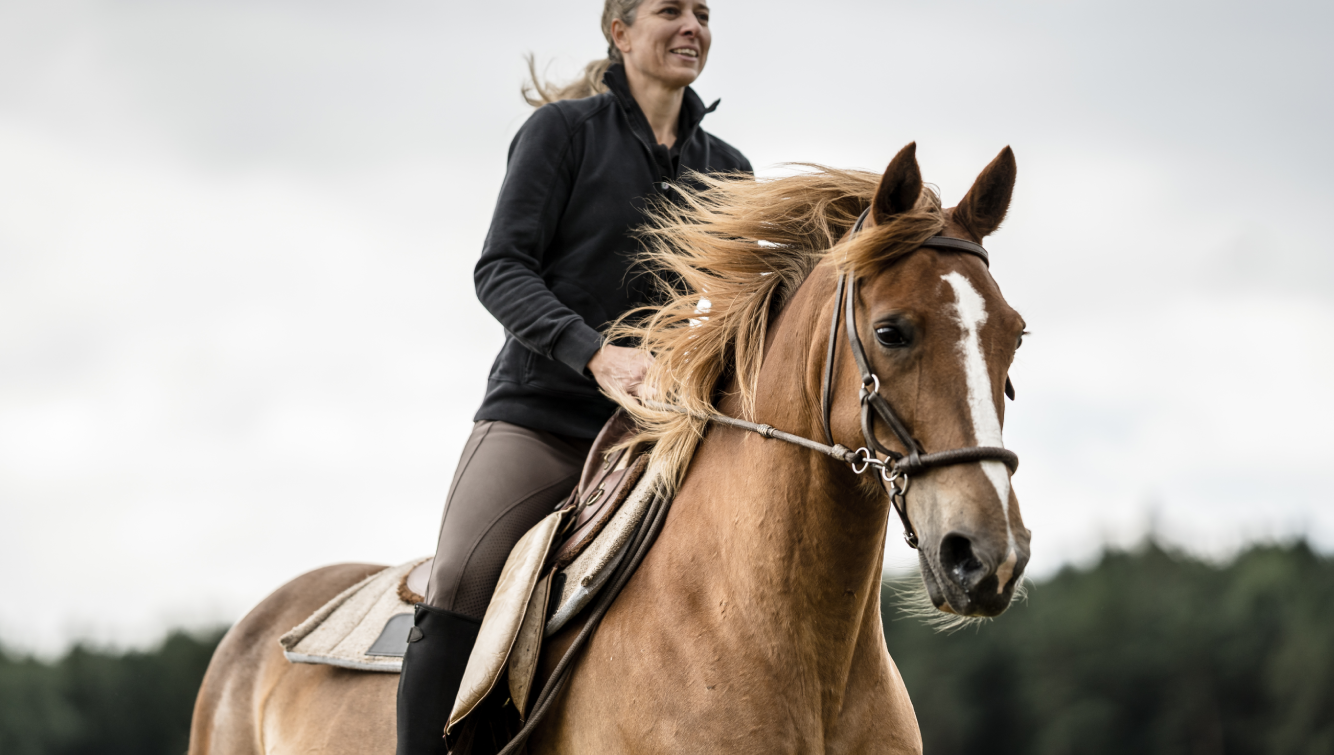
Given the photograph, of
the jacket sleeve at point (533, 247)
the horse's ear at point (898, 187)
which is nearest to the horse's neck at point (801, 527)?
the horse's ear at point (898, 187)

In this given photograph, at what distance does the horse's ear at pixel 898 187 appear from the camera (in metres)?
3.03

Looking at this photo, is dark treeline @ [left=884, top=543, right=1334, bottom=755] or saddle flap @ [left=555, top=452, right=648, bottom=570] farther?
dark treeline @ [left=884, top=543, right=1334, bottom=755]

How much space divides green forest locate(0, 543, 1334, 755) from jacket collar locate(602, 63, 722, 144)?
134ft

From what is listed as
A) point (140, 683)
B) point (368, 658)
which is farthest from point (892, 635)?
point (368, 658)

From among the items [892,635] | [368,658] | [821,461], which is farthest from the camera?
[892,635]

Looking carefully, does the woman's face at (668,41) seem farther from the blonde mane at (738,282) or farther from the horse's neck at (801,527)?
the horse's neck at (801,527)

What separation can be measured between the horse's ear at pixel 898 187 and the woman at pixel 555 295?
1121mm

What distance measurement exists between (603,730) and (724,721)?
0.44 meters

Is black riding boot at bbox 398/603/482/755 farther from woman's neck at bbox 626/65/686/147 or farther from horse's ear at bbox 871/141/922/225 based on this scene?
woman's neck at bbox 626/65/686/147

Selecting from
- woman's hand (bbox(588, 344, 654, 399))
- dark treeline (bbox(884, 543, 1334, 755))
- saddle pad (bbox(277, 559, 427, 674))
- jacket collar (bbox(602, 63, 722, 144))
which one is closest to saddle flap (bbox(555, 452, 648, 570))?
woman's hand (bbox(588, 344, 654, 399))

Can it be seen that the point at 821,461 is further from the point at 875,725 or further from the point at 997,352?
the point at 875,725

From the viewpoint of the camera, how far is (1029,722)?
47.1 m

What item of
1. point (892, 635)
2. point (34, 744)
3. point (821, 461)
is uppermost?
point (821, 461)

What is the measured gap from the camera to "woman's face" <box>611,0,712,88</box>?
15.1 ft
